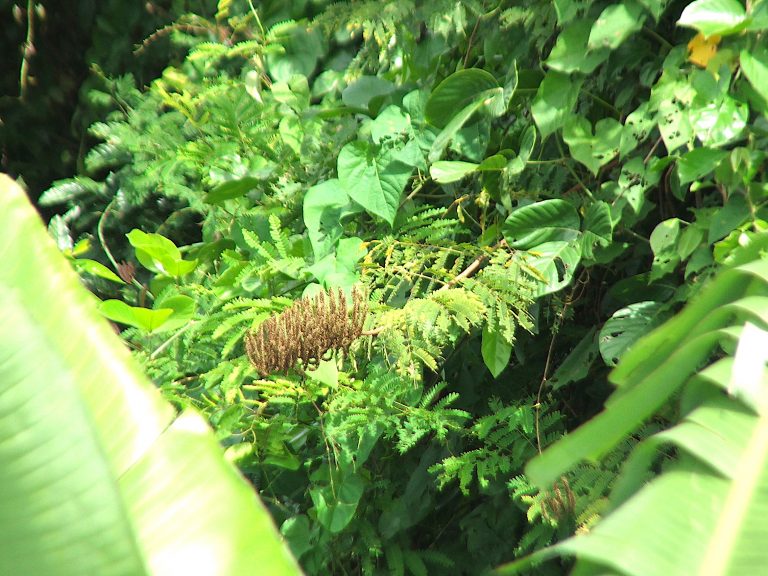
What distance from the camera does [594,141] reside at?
1.09 metres

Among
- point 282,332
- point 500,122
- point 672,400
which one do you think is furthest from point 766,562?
point 500,122

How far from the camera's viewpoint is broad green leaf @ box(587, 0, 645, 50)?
100 cm

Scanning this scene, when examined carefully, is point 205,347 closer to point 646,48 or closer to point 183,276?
point 183,276

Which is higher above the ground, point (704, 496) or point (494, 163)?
point (494, 163)

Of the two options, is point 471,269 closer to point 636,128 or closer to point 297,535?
point 636,128

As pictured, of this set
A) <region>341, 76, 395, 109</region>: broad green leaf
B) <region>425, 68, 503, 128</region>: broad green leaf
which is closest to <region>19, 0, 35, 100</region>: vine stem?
<region>341, 76, 395, 109</region>: broad green leaf

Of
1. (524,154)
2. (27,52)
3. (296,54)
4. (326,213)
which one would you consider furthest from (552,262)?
(27,52)

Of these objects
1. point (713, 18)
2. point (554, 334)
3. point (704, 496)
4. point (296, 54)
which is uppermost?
point (296, 54)

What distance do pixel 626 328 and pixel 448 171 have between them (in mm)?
344

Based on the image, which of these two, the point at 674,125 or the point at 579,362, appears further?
the point at 579,362

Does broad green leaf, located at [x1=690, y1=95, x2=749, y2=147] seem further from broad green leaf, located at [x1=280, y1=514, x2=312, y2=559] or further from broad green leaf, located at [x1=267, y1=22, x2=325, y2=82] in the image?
broad green leaf, located at [x1=267, y1=22, x2=325, y2=82]

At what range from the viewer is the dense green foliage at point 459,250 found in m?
1.01

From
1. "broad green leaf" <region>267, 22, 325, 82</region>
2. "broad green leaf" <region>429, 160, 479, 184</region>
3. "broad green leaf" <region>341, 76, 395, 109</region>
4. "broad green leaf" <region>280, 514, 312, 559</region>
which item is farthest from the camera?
"broad green leaf" <region>267, 22, 325, 82</region>

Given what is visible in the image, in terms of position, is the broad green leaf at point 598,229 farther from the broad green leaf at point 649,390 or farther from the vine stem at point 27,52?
the vine stem at point 27,52
